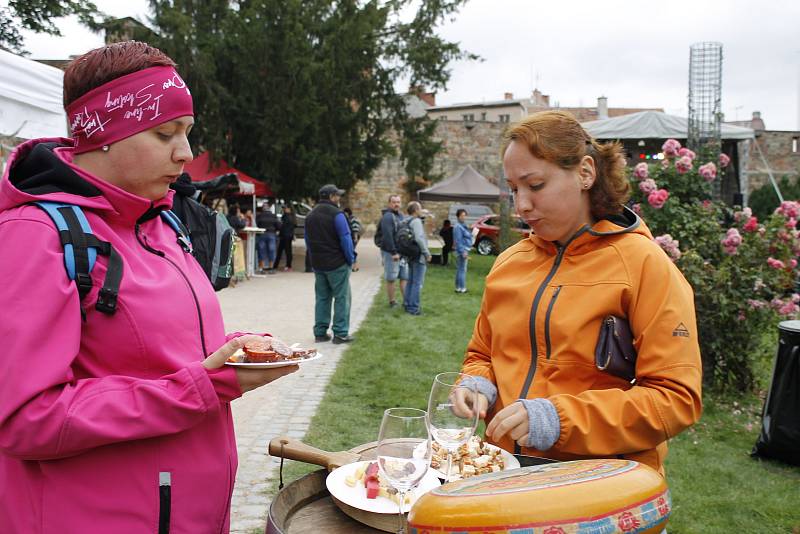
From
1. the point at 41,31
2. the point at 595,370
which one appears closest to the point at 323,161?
the point at 41,31

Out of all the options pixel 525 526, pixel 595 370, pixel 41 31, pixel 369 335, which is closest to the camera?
pixel 525 526

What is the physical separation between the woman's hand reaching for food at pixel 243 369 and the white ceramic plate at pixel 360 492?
37cm

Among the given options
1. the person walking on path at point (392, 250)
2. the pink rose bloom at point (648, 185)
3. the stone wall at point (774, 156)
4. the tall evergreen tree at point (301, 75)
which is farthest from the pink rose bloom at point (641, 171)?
the stone wall at point (774, 156)

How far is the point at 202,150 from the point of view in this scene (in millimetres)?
19188

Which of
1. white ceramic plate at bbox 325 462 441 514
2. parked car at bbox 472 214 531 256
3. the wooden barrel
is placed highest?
white ceramic plate at bbox 325 462 441 514

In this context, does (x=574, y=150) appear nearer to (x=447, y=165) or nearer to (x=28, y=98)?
(x=28, y=98)

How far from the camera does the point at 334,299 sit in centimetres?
966

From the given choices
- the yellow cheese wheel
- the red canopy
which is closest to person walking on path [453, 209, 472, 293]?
the red canopy

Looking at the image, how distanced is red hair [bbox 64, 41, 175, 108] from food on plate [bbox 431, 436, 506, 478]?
51.9 inches

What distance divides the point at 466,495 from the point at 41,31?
1397 cm

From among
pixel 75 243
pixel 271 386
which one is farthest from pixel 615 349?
pixel 271 386

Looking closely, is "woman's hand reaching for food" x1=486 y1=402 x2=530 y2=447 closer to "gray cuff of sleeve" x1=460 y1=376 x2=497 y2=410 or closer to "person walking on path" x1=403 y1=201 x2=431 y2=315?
"gray cuff of sleeve" x1=460 y1=376 x2=497 y2=410

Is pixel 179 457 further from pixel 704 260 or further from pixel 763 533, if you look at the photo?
pixel 704 260

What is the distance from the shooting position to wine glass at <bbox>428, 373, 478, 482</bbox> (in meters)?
Result: 1.86
